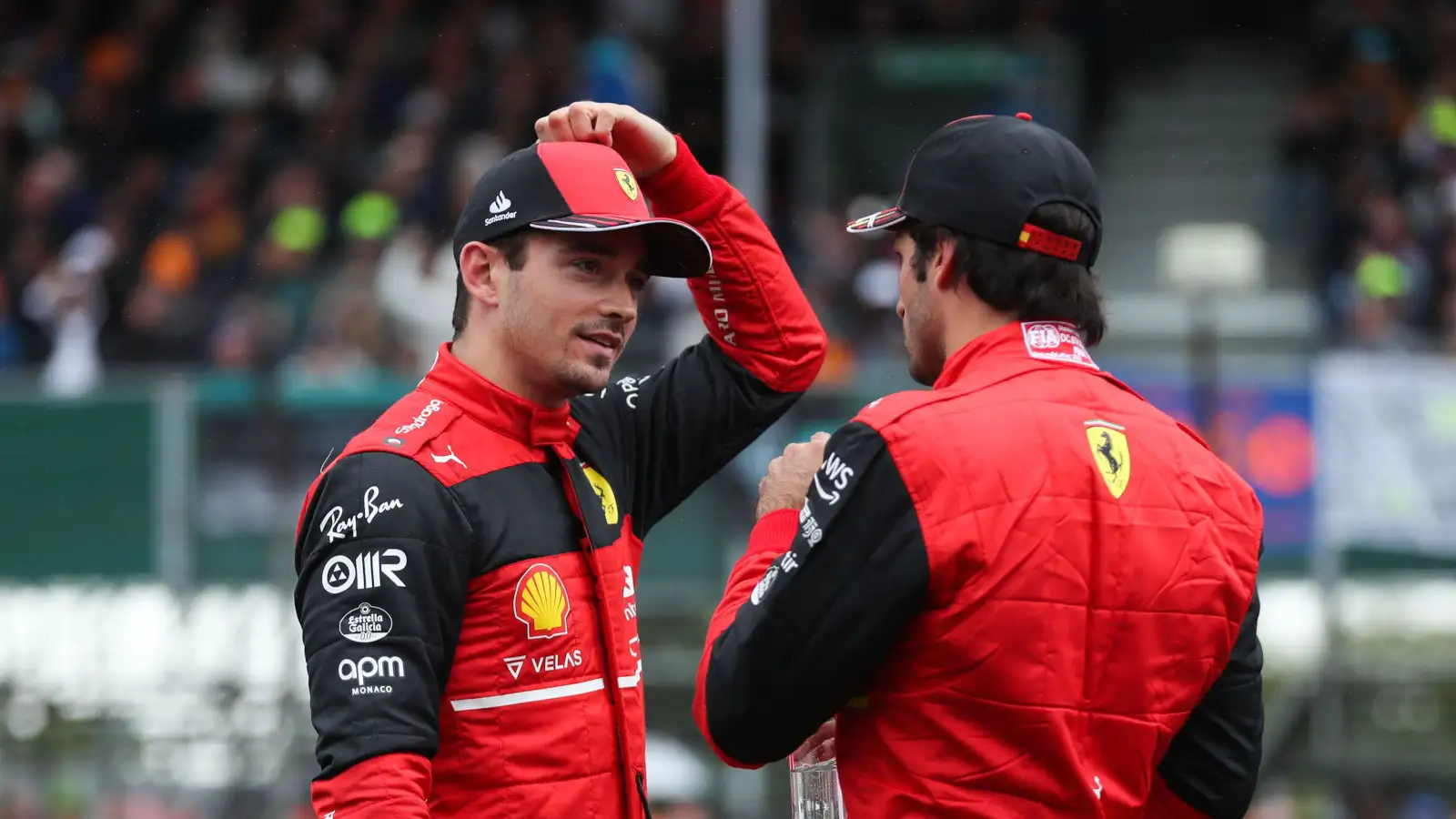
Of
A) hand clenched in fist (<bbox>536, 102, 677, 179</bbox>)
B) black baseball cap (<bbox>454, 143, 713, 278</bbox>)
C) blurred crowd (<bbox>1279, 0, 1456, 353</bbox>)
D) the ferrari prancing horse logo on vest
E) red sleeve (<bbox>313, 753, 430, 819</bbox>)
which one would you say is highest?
blurred crowd (<bbox>1279, 0, 1456, 353</bbox>)

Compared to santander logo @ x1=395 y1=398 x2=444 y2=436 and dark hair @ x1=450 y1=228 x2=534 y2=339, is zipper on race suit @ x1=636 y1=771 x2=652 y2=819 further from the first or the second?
dark hair @ x1=450 y1=228 x2=534 y2=339

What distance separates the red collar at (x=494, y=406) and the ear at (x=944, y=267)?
28.7 inches

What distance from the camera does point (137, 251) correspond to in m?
13.5

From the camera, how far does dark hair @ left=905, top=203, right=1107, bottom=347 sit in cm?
297

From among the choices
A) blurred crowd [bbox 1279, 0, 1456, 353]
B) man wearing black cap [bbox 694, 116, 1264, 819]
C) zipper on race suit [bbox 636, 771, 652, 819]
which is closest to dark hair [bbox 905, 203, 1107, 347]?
man wearing black cap [bbox 694, 116, 1264, 819]

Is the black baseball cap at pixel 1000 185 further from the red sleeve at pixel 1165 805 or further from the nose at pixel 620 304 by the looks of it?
the red sleeve at pixel 1165 805

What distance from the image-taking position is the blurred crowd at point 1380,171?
10.9m

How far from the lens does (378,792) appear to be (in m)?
2.78

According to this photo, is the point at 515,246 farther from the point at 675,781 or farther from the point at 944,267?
the point at 675,781

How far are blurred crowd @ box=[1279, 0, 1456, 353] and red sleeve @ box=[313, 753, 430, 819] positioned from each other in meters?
8.03

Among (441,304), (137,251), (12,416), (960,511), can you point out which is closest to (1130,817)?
(960,511)

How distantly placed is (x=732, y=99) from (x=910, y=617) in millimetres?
9068

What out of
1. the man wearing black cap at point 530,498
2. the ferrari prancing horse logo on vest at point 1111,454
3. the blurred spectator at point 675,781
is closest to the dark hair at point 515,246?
the man wearing black cap at point 530,498

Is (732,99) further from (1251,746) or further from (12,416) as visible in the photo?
(1251,746)
